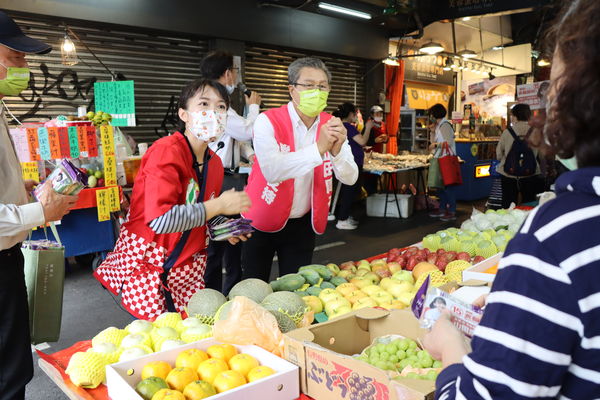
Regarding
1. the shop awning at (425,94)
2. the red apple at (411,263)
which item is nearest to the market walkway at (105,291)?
the red apple at (411,263)

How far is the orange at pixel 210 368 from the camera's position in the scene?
5.40ft

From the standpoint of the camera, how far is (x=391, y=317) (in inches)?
77.3

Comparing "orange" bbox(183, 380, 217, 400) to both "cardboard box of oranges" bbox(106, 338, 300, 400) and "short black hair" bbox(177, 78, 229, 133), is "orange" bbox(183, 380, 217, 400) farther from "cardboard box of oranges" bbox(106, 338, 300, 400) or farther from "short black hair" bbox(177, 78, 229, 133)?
"short black hair" bbox(177, 78, 229, 133)

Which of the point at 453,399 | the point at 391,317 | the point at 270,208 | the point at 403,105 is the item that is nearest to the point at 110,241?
the point at 270,208

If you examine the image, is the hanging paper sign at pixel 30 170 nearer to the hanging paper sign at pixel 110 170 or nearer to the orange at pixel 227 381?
the hanging paper sign at pixel 110 170

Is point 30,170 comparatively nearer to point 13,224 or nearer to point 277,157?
point 13,224

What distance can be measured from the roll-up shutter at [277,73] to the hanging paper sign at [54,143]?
4.98m

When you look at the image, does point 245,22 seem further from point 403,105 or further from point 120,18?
point 403,105

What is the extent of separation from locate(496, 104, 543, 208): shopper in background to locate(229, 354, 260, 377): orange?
6.26 meters

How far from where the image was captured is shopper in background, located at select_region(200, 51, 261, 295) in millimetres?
3699

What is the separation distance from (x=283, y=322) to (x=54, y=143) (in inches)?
123

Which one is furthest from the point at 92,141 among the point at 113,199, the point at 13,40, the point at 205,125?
the point at 205,125

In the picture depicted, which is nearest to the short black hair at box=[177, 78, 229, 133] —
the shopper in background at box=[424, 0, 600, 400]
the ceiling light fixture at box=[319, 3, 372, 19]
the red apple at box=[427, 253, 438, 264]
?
the red apple at box=[427, 253, 438, 264]

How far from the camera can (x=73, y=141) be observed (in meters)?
4.30
